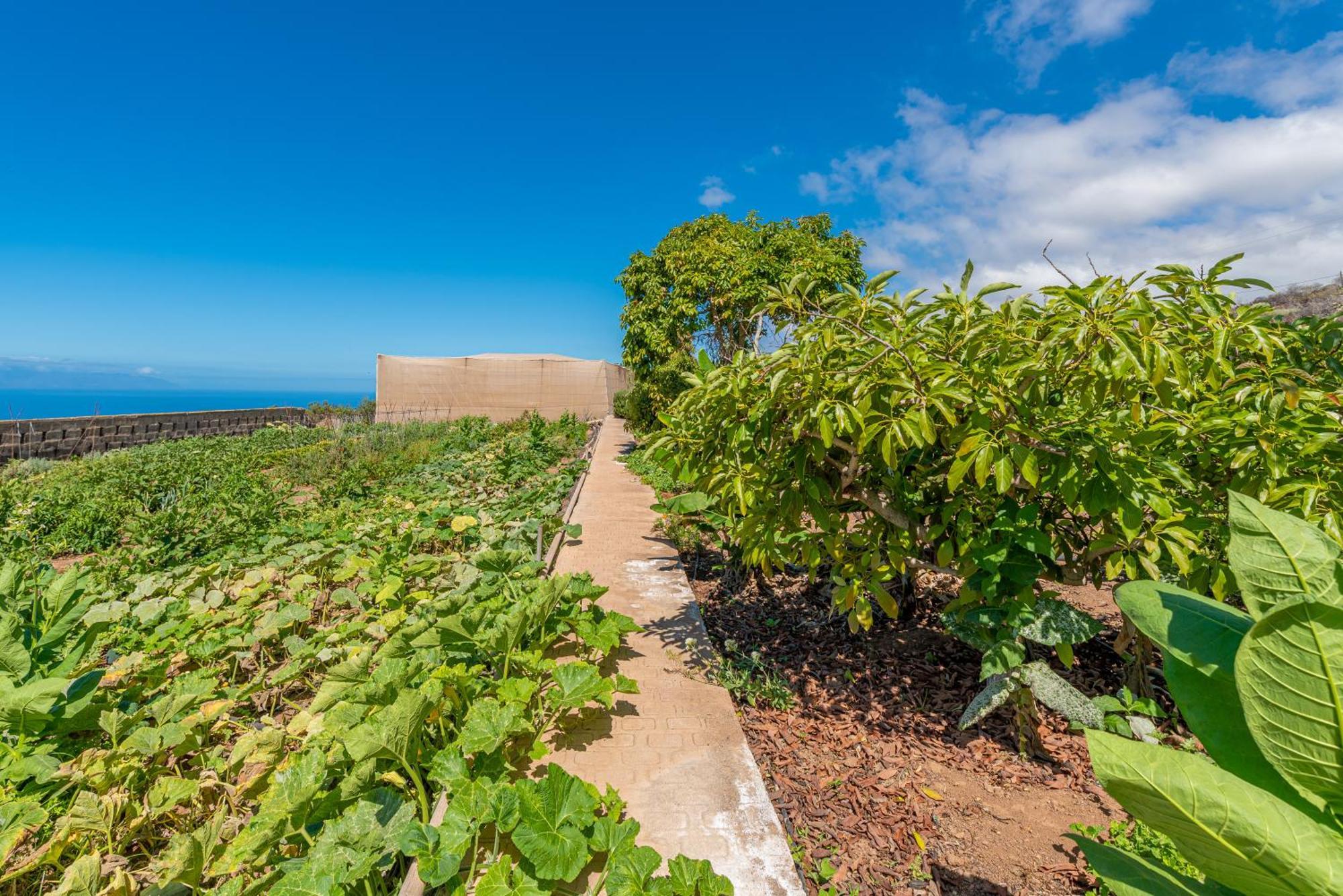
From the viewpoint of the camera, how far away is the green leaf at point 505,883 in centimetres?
188

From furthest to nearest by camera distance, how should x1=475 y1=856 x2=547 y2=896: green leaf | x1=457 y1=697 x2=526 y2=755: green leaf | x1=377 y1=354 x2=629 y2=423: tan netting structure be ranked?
x1=377 y1=354 x2=629 y2=423: tan netting structure → x1=457 y1=697 x2=526 y2=755: green leaf → x1=475 y1=856 x2=547 y2=896: green leaf

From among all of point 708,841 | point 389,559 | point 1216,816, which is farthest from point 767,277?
point 1216,816

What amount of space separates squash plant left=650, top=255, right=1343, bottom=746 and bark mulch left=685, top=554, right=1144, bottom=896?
57 centimetres

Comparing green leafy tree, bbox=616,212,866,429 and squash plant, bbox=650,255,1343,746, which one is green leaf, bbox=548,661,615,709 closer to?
squash plant, bbox=650,255,1343,746

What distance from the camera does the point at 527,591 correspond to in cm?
404

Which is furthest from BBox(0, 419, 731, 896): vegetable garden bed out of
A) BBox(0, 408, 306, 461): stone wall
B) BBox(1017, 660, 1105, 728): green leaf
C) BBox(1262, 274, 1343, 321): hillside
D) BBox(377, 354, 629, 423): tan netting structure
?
BBox(377, 354, 629, 423): tan netting structure

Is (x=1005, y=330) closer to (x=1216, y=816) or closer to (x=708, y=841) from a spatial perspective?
(x=1216, y=816)

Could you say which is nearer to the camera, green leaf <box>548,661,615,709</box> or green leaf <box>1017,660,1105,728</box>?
green leaf <box>1017,660,1105,728</box>

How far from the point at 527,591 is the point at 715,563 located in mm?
2265

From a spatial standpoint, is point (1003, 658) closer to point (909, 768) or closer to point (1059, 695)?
point (1059, 695)

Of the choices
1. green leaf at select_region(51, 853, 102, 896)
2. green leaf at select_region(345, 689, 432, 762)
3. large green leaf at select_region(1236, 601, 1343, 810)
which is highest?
large green leaf at select_region(1236, 601, 1343, 810)

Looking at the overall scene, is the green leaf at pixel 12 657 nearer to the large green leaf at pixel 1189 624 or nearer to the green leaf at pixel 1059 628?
the large green leaf at pixel 1189 624

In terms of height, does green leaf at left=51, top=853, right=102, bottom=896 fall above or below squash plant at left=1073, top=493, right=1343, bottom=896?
below

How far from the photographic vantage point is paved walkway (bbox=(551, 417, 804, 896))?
2.32 meters
